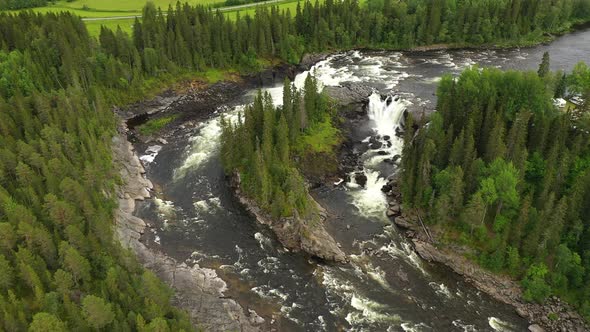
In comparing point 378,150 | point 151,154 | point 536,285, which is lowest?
point 536,285

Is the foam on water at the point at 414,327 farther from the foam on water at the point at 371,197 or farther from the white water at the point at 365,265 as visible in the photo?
the foam on water at the point at 371,197

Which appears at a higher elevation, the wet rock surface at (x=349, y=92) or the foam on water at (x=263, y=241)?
the wet rock surface at (x=349, y=92)

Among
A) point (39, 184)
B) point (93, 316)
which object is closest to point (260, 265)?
point (93, 316)

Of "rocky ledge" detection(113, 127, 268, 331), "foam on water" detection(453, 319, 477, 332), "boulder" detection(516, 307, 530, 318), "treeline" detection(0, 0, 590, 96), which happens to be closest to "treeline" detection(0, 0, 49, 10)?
"treeline" detection(0, 0, 590, 96)

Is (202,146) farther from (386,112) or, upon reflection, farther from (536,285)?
(536,285)

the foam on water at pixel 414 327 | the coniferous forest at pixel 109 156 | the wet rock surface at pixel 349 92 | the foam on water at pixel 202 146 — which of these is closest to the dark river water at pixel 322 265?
the foam on water at pixel 414 327

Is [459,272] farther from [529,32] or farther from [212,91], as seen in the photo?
[529,32]

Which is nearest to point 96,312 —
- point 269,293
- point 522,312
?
point 269,293
